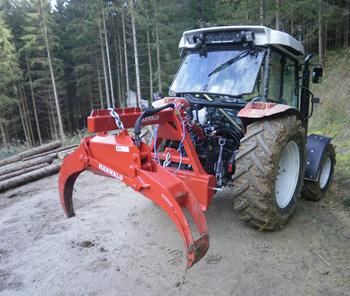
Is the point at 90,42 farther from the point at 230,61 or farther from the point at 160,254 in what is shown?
the point at 160,254

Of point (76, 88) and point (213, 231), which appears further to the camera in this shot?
point (76, 88)

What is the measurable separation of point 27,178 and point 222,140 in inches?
195

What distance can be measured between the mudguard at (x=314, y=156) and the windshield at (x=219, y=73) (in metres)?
1.50

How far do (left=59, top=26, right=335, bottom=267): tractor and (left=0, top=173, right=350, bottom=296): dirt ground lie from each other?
33cm

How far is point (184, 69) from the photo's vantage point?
177 inches

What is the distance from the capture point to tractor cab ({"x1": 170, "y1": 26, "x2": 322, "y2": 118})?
3865mm

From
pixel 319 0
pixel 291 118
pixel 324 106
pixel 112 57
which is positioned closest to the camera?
pixel 291 118

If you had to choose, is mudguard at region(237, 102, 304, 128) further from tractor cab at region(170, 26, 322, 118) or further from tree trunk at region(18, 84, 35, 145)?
tree trunk at region(18, 84, 35, 145)

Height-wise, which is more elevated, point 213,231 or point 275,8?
point 275,8

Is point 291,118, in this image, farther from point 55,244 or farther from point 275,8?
point 275,8

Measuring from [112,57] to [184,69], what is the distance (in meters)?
25.8

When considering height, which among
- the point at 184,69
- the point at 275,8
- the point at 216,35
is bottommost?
the point at 184,69

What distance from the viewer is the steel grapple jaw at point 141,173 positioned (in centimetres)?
230

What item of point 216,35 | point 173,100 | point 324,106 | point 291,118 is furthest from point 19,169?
point 324,106
